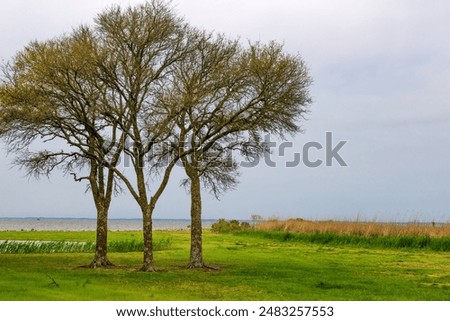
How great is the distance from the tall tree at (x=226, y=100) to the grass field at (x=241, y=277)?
15.3 ft

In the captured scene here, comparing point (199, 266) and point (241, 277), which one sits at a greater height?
point (199, 266)

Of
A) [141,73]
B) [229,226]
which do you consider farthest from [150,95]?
[229,226]

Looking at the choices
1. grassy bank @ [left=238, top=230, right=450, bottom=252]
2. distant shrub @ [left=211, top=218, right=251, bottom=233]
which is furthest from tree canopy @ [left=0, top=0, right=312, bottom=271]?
distant shrub @ [left=211, top=218, right=251, bottom=233]

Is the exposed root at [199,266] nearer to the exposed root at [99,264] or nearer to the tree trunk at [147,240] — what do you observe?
the tree trunk at [147,240]

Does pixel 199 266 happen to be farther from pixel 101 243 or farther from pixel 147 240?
pixel 101 243

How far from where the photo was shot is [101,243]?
112 ft

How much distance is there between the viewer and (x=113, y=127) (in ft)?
114

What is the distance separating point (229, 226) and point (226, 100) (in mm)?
46299

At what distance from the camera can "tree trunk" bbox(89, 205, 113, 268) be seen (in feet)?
111

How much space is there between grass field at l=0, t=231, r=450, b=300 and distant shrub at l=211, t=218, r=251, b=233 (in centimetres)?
3032

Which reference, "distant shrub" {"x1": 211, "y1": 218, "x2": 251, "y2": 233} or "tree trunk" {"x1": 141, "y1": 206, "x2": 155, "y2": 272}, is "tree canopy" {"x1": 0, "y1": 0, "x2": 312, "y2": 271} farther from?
"distant shrub" {"x1": 211, "y1": 218, "x2": 251, "y2": 233}

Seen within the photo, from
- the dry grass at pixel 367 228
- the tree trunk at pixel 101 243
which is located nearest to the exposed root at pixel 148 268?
the tree trunk at pixel 101 243

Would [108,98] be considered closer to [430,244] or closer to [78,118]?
[78,118]

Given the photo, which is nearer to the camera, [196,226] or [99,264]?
[196,226]
